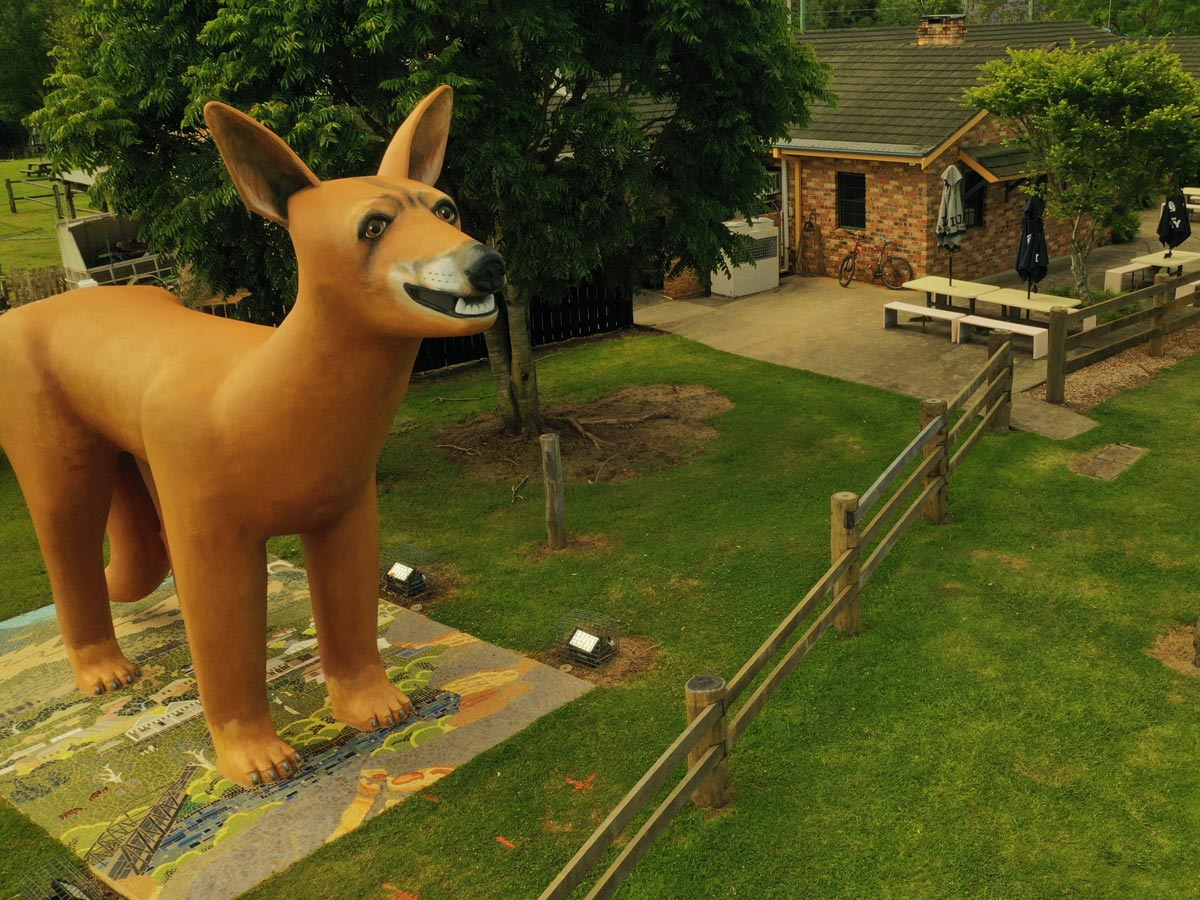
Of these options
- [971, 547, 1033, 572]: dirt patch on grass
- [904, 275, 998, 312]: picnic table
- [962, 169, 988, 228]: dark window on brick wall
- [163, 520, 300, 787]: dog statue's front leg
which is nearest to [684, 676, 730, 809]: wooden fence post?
[163, 520, 300, 787]: dog statue's front leg

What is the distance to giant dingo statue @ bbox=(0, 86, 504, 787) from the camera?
4703mm

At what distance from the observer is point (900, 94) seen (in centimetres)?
1752

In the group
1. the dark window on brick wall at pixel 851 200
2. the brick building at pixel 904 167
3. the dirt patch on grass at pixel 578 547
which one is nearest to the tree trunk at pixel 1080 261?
the brick building at pixel 904 167

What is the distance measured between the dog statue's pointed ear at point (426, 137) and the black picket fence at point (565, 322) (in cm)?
861

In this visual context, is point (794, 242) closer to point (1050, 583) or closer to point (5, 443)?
point (1050, 583)

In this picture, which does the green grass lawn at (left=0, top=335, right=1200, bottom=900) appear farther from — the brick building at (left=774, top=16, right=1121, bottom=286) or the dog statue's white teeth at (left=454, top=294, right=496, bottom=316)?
the brick building at (left=774, top=16, right=1121, bottom=286)

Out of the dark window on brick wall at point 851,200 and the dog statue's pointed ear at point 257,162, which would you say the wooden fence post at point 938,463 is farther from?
the dark window on brick wall at point 851,200

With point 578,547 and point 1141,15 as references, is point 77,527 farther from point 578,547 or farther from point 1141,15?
point 1141,15

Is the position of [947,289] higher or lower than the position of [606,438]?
higher

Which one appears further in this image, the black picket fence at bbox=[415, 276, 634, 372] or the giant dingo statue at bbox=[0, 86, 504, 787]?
the black picket fence at bbox=[415, 276, 634, 372]

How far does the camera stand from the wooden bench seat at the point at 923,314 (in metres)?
13.9

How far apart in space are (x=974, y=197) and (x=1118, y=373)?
18.4ft

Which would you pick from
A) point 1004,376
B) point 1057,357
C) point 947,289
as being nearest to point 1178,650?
point 1004,376

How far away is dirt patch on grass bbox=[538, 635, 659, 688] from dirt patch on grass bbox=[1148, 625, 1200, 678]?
3112 millimetres
